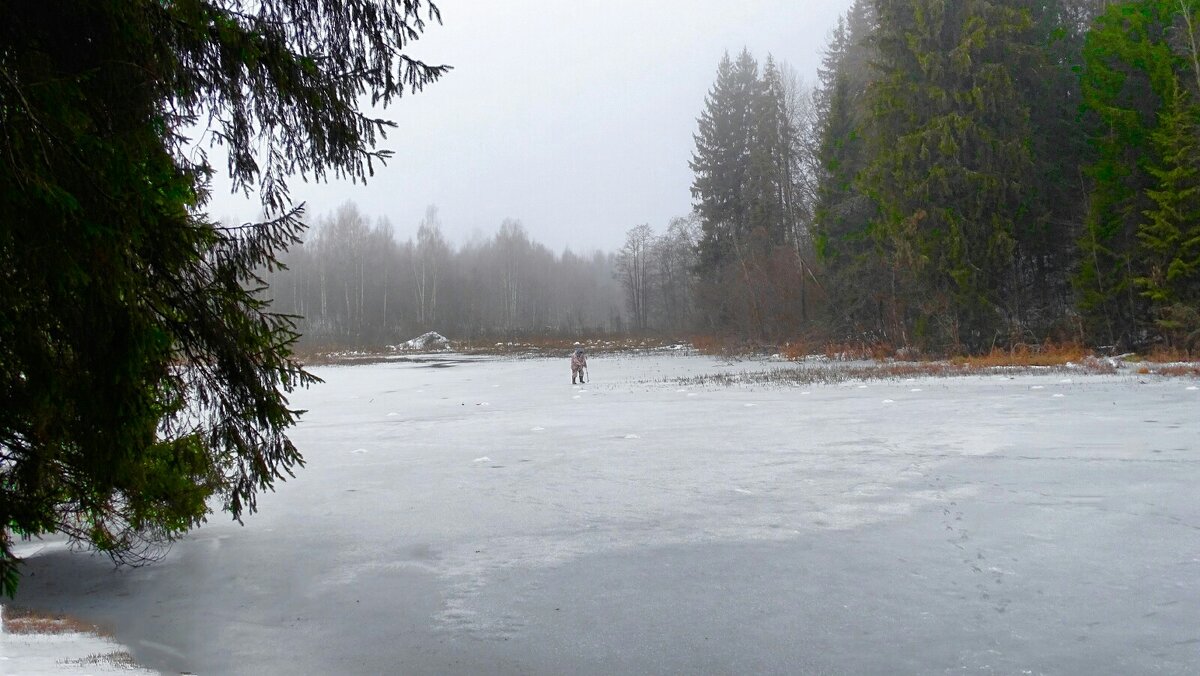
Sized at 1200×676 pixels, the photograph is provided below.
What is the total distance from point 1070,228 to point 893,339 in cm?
673

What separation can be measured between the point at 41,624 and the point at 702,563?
12.9 ft

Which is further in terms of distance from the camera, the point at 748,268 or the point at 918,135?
the point at 748,268

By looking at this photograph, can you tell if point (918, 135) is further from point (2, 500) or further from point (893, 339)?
point (2, 500)

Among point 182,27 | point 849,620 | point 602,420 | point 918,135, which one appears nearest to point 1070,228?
point 918,135

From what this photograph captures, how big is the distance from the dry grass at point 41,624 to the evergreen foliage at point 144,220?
0.63 metres

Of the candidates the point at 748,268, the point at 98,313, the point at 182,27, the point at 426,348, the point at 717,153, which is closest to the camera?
the point at 98,313

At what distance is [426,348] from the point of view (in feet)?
198

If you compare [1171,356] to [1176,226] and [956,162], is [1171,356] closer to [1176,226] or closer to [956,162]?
[1176,226]

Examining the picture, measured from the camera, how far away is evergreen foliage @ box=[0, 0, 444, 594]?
280 centimetres

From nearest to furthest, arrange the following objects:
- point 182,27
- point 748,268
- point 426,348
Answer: point 182,27 → point 748,268 → point 426,348

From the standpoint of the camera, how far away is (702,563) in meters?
5.36

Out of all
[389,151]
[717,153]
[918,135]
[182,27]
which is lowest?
[389,151]

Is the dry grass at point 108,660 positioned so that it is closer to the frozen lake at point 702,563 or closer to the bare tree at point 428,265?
the frozen lake at point 702,563

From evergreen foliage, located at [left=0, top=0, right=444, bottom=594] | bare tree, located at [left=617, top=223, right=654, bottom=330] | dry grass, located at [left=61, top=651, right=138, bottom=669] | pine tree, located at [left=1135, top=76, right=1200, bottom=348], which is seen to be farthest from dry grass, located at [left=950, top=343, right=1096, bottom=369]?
bare tree, located at [left=617, top=223, right=654, bottom=330]
